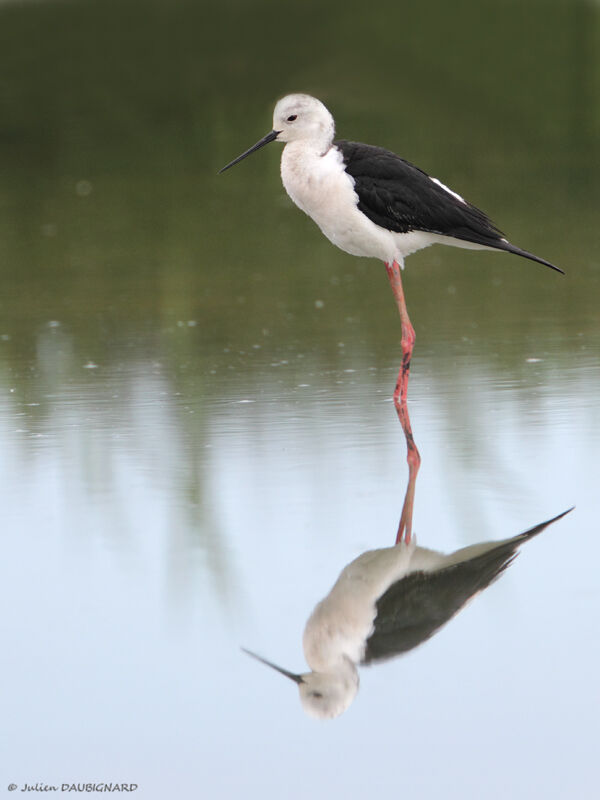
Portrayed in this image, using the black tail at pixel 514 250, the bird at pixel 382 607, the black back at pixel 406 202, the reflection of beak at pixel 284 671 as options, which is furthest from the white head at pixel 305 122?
the reflection of beak at pixel 284 671

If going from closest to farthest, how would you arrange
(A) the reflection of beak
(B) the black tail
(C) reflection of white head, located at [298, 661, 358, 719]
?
(C) reflection of white head, located at [298, 661, 358, 719] → (A) the reflection of beak → (B) the black tail

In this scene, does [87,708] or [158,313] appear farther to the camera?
[158,313]

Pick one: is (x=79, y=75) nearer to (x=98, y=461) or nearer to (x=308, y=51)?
(x=308, y=51)

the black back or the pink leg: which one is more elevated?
→ the black back

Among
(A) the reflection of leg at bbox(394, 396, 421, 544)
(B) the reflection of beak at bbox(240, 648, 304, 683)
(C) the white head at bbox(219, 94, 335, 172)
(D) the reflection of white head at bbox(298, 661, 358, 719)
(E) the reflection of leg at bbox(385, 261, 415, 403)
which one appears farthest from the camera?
(C) the white head at bbox(219, 94, 335, 172)

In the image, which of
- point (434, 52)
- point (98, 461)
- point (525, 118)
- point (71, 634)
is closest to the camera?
A: point (71, 634)

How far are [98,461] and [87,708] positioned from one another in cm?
185

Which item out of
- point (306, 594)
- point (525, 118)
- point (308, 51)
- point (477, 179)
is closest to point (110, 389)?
point (306, 594)

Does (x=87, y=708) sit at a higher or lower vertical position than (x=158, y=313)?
lower

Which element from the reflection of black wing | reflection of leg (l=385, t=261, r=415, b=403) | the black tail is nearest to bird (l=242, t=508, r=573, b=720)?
the reflection of black wing

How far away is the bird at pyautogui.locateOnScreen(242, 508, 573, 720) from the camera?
3.27 m

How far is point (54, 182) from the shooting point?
1234 cm

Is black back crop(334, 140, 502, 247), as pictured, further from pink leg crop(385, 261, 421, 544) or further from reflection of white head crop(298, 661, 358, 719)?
reflection of white head crop(298, 661, 358, 719)

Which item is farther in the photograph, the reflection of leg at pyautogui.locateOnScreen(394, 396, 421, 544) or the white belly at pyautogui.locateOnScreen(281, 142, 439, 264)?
the white belly at pyautogui.locateOnScreen(281, 142, 439, 264)
